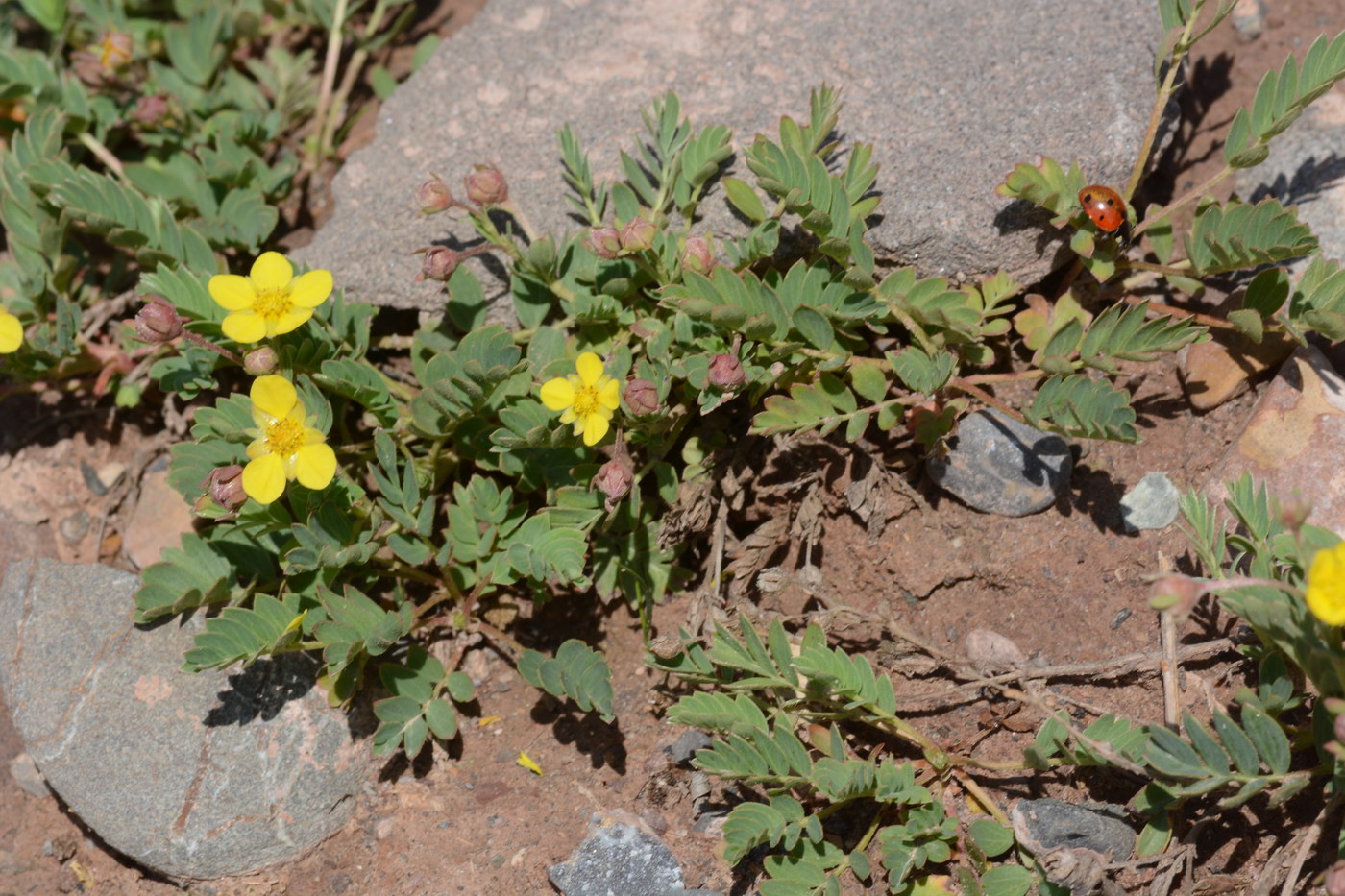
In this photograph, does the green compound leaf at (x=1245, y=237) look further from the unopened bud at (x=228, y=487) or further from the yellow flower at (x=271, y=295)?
the unopened bud at (x=228, y=487)

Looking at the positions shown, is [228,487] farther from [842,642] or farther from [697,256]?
[842,642]

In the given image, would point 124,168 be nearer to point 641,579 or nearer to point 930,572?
point 641,579

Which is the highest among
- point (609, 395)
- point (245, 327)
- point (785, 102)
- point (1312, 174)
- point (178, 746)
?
point (1312, 174)

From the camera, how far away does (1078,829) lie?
9.61ft

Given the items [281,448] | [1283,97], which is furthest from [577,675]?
[1283,97]

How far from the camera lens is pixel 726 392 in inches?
126

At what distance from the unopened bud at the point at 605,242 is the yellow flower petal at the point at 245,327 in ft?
3.44

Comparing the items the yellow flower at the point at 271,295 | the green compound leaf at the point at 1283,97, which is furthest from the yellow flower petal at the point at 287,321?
the green compound leaf at the point at 1283,97

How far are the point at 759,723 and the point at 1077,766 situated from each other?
94 centimetres

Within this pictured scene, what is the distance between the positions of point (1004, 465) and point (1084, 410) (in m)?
0.45

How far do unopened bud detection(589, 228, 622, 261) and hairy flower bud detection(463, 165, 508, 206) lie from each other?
13.9 inches

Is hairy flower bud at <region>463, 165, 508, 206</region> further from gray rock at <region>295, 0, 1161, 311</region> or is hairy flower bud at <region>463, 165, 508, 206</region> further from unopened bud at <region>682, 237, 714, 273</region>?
unopened bud at <region>682, 237, 714, 273</region>

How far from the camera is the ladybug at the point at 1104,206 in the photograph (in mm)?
3174

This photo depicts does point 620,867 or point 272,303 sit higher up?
point 272,303
